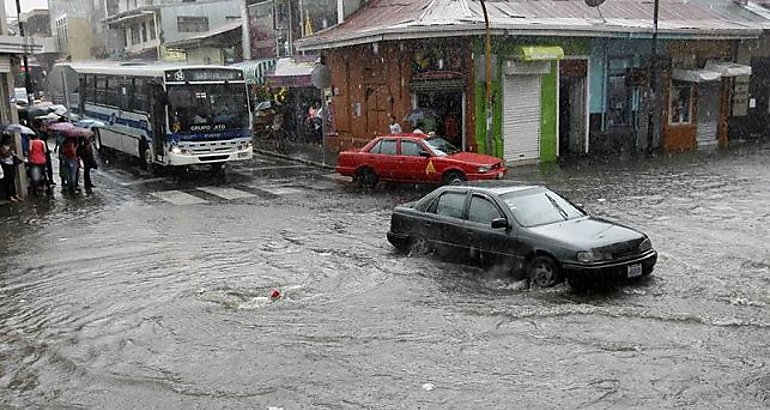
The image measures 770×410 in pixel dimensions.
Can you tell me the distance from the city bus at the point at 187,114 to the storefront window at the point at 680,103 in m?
15.8

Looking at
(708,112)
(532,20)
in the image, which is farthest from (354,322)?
(708,112)

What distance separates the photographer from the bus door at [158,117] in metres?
21.6

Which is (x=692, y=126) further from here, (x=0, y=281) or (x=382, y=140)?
(x=0, y=281)

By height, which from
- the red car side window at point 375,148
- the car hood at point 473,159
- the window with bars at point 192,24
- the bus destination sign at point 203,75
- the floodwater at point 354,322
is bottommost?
the floodwater at point 354,322

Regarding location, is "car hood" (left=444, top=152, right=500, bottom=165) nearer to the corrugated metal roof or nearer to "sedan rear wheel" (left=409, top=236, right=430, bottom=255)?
the corrugated metal roof

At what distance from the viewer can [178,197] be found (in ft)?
64.2

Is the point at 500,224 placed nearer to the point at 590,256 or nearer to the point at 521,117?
the point at 590,256

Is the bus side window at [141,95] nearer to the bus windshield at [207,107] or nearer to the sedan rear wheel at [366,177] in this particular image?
the bus windshield at [207,107]

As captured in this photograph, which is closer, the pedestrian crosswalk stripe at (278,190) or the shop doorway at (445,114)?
the pedestrian crosswalk stripe at (278,190)

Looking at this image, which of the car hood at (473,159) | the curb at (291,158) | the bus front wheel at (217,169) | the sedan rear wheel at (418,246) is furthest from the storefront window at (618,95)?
the sedan rear wheel at (418,246)

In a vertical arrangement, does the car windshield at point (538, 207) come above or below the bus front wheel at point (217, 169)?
above

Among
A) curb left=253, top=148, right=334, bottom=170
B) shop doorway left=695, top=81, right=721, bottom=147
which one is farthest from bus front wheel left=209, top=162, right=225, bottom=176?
shop doorway left=695, top=81, right=721, bottom=147

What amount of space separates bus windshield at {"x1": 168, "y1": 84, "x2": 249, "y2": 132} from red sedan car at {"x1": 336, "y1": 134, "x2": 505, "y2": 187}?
12.8 ft

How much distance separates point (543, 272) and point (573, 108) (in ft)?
56.5
